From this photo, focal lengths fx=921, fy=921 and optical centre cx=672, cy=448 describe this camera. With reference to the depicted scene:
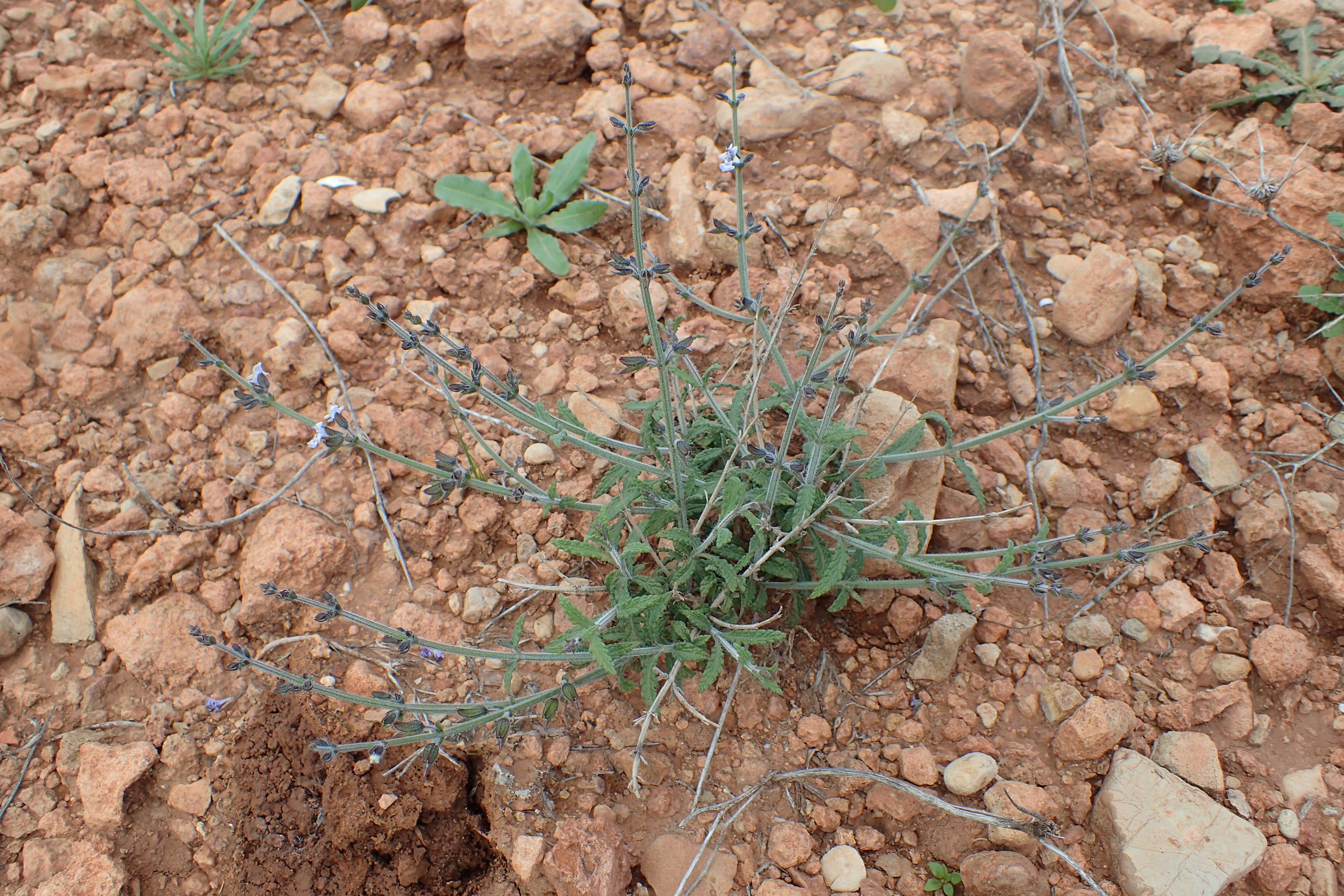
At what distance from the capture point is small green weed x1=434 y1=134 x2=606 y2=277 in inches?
146

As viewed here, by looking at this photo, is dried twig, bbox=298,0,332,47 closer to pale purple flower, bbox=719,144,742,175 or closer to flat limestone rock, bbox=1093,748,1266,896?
pale purple flower, bbox=719,144,742,175

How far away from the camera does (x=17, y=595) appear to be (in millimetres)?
2986

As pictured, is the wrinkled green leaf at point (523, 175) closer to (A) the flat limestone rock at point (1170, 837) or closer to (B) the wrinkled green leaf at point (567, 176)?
(B) the wrinkled green leaf at point (567, 176)

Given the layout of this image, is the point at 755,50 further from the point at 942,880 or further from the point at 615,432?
the point at 942,880

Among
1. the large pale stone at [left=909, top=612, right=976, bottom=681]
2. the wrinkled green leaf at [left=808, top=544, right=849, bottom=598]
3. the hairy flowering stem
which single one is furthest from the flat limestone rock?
the hairy flowering stem

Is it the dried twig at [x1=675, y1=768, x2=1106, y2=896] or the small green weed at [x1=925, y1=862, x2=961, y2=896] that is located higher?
the dried twig at [x1=675, y1=768, x2=1106, y2=896]

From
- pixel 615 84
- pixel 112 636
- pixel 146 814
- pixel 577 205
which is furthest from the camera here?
pixel 615 84

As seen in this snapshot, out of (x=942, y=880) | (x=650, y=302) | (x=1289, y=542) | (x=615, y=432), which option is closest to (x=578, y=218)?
(x=615, y=432)

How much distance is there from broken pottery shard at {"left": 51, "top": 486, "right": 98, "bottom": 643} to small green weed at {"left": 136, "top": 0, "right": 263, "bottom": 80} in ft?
7.13

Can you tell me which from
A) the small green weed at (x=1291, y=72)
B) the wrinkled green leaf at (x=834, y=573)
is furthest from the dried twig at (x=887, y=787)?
the small green weed at (x=1291, y=72)

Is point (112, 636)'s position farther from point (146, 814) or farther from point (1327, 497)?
point (1327, 497)

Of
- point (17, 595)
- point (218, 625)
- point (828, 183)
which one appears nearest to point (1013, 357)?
point (828, 183)

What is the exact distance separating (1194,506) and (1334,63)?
2157 millimetres

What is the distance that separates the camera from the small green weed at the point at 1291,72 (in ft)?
12.4
